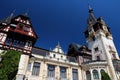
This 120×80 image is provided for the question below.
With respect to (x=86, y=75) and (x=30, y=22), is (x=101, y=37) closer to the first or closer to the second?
(x=86, y=75)

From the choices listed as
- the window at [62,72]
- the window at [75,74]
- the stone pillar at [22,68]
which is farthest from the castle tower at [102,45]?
the stone pillar at [22,68]

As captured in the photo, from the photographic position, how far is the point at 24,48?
20.1m

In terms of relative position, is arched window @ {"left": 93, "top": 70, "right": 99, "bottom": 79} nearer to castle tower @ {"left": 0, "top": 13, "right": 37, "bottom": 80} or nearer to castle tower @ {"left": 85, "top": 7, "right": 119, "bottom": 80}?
castle tower @ {"left": 85, "top": 7, "right": 119, "bottom": 80}

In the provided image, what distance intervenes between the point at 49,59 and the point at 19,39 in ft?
22.9

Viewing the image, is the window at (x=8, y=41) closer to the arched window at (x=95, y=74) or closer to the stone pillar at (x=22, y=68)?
the stone pillar at (x=22, y=68)

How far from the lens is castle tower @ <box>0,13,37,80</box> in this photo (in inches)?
734

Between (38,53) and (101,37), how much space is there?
1633cm

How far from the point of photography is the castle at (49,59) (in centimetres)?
2008

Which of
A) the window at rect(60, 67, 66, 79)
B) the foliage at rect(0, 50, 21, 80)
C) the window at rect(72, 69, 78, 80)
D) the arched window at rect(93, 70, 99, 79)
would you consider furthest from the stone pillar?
the arched window at rect(93, 70, 99, 79)

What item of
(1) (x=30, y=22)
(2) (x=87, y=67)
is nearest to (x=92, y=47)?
(2) (x=87, y=67)

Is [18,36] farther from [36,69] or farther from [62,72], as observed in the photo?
[62,72]

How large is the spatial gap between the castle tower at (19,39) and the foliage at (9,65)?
5.12 feet

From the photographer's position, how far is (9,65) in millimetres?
16000

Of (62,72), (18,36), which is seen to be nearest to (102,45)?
(62,72)
